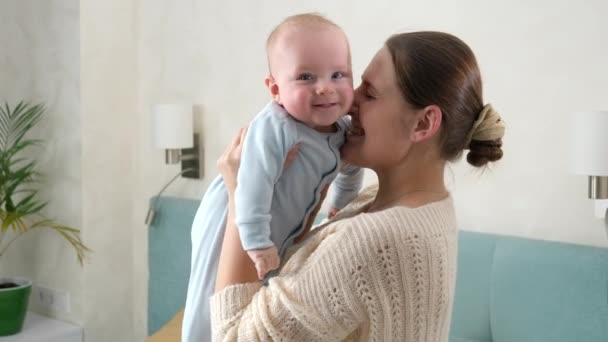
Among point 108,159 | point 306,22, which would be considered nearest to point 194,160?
point 108,159

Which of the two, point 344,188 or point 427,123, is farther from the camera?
point 344,188

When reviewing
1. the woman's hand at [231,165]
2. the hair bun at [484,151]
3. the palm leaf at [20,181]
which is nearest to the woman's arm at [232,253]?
the woman's hand at [231,165]

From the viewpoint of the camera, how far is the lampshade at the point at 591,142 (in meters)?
1.89

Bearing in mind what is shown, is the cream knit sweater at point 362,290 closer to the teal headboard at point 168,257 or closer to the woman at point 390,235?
the woman at point 390,235

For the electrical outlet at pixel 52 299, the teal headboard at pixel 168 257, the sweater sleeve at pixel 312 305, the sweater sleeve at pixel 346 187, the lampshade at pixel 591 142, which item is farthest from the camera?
the electrical outlet at pixel 52 299

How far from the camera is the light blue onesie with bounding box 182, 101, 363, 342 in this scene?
1263mm

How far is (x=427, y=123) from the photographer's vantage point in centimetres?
126

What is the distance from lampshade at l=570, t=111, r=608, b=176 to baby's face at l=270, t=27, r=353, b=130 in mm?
856

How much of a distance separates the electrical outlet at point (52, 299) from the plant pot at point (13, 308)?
226 millimetres

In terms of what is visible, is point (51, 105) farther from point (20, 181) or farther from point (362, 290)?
point (362, 290)

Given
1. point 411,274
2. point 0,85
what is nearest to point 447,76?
point 411,274

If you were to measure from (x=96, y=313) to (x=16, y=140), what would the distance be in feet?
2.87

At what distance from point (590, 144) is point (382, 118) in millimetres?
890

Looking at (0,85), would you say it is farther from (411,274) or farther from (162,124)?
(411,274)
